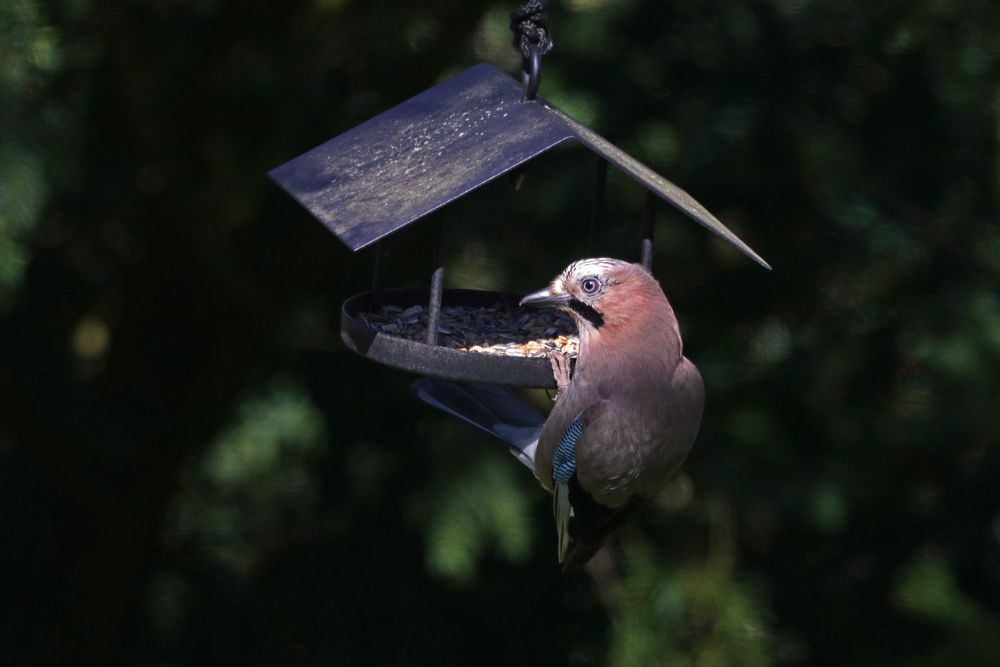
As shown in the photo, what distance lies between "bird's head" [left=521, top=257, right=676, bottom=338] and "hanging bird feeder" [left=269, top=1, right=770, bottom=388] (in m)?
0.11

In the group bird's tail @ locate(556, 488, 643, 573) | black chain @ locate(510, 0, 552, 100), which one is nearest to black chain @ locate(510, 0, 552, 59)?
black chain @ locate(510, 0, 552, 100)

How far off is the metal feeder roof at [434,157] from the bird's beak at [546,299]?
24 cm

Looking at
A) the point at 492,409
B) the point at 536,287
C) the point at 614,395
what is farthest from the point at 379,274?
the point at 536,287

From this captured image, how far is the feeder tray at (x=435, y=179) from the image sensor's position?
2.03 metres

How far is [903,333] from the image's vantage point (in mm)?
3742

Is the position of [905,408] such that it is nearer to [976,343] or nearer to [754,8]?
[976,343]

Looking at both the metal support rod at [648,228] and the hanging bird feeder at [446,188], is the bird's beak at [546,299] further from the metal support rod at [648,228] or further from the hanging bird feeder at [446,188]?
the metal support rod at [648,228]

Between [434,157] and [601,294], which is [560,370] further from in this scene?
[434,157]

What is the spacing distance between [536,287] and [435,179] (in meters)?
1.58

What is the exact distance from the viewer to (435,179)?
6.84 ft

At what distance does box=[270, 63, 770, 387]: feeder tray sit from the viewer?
2.03 metres

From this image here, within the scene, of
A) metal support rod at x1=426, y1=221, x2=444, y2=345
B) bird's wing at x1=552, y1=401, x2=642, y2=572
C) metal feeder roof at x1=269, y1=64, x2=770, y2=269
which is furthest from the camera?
bird's wing at x1=552, y1=401, x2=642, y2=572

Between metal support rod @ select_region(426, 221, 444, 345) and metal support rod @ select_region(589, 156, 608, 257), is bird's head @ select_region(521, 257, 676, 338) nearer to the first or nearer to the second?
metal support rod @ select_region(426, 221, 444, 345)

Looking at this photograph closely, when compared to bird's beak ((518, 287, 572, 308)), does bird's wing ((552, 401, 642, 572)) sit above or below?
below
